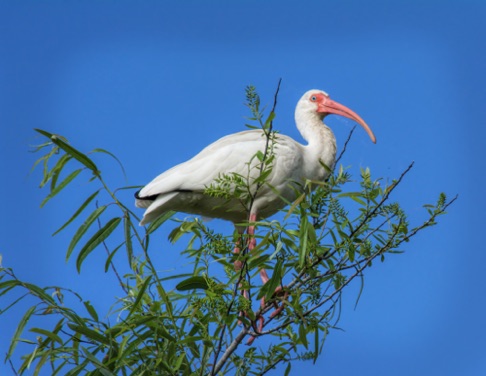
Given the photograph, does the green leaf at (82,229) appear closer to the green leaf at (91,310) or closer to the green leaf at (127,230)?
the green leaf at (127,230)

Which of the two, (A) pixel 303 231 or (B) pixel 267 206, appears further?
(B) pixel 267 206

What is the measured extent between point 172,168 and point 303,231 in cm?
173

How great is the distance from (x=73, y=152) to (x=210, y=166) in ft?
5.27

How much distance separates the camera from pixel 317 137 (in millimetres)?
5445

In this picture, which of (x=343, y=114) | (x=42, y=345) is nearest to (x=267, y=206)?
(x=343, y=114)

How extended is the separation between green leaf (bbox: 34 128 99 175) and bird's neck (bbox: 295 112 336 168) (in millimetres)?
2109

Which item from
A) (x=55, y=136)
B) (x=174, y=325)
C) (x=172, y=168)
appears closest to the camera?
(x=55, y=136)

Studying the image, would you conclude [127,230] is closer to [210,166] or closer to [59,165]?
[59,165]

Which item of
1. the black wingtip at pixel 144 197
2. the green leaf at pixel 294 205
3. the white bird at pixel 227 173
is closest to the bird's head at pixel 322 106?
the white bird at pixel 227 173

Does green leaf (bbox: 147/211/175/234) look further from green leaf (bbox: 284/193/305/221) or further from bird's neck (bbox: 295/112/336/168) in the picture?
bird's neck (bbox: 295/112/336/168)

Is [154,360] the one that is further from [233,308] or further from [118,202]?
[118,202]

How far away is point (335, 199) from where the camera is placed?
3383 millimetres

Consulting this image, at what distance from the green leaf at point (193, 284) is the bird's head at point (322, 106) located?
248cm

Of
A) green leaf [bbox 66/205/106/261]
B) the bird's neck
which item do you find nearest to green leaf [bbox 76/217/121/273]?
green leaf [bbox 66/205/106/261]
